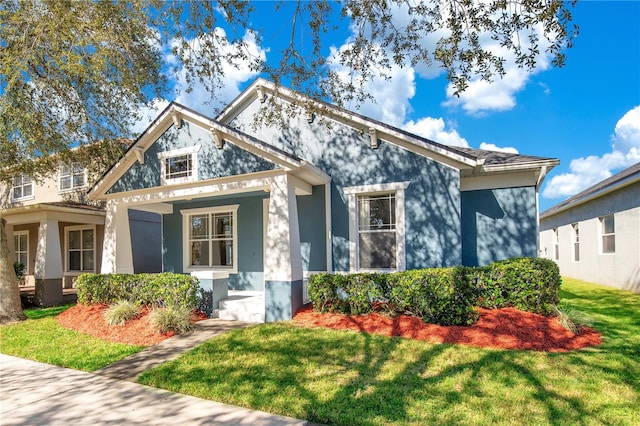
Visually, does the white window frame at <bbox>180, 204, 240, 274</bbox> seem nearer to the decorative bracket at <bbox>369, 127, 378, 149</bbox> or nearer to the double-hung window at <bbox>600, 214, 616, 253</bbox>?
the decorative bracket at <bbox>369, 127, 378, 149</bbox>

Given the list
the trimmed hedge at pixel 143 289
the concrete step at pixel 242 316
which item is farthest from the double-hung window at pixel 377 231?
the trimmed hedge at pixel 143 289

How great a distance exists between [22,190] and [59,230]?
4.67m

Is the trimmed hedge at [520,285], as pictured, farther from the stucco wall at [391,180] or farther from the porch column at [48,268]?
the porch column at [48,268]

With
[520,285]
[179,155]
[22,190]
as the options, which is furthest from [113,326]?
[22,190]

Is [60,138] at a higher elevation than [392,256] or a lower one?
higher

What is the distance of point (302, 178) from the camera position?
33.2 feet

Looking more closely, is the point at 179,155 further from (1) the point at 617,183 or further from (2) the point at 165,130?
(1) the point at 617,183

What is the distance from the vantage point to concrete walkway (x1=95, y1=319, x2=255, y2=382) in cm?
615

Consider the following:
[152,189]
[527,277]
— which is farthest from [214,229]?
[527,277]

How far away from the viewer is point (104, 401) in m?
4.99

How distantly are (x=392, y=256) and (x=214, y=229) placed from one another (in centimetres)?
614

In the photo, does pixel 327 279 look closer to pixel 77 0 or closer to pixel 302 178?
pixel 302 178

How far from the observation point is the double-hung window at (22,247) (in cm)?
1867

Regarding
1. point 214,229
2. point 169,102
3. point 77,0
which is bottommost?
point 214,229
